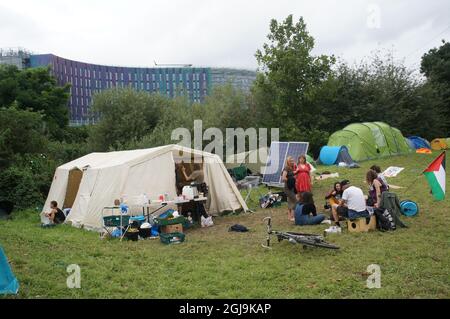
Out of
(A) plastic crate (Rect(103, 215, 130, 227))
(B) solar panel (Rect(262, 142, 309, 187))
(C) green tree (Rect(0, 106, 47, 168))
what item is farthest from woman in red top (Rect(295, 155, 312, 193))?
(C) green tree (Rect(0, 106, 47, 168))

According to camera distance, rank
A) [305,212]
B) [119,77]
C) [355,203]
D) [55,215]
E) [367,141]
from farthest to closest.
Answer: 1. [119,77]
2. [367,141]
3. [55,215]
4. [305,212]
5. [355,203]

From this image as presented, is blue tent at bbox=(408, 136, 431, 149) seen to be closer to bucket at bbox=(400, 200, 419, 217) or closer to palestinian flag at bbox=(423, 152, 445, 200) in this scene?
bucket at bbox=(400, 200, 419, 217)

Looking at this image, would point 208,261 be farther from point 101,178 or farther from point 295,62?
point 295,62

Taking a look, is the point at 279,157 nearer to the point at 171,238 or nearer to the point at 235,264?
the point at 171,238

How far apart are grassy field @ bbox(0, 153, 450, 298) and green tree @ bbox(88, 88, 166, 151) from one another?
1234 cm

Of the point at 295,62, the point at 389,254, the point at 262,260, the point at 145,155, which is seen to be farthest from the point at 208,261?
the point at 295,62

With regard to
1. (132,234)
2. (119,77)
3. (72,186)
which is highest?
(119,77)

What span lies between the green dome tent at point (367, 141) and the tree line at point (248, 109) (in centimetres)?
120

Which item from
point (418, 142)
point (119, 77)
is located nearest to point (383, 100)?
point (418, 142)

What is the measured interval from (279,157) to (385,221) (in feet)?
21.3

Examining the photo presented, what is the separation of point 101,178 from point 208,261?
4.60 m

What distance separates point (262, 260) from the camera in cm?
678

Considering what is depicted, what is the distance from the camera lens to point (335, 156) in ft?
65.1

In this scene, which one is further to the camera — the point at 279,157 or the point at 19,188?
the point at 279,157
